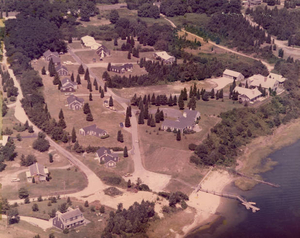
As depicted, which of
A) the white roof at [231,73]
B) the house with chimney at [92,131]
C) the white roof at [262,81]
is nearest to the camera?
the house with chimney at [92,131]

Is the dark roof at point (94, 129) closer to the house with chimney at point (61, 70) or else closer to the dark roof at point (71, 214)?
the dark roof at point (71, 214)

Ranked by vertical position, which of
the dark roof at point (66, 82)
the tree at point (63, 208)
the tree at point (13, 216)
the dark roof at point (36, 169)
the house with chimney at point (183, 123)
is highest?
the tree at point (13, 216)

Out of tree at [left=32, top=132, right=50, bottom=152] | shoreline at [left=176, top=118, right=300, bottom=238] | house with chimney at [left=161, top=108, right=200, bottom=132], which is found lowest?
shoreline at [left=176, top=118, right=300, bottom=238]

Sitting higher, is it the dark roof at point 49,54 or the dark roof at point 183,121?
the dark roof at point 183,121

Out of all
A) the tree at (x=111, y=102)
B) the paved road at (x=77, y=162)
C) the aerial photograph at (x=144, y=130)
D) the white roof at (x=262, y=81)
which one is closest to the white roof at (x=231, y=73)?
the aerial photograph at (x=144, y=130)

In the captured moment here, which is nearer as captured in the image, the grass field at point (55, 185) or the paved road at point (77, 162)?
the grass field at point (55, 185)

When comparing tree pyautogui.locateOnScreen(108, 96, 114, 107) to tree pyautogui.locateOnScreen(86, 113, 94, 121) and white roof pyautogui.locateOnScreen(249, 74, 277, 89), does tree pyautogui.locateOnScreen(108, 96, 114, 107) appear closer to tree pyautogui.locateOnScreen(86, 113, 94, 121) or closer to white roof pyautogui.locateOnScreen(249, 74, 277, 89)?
tree pyautogui.locateOnScreen(86, 113, 94, 121)

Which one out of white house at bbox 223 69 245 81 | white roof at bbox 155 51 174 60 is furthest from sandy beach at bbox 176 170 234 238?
white roof at bbox 155 51 174 60
